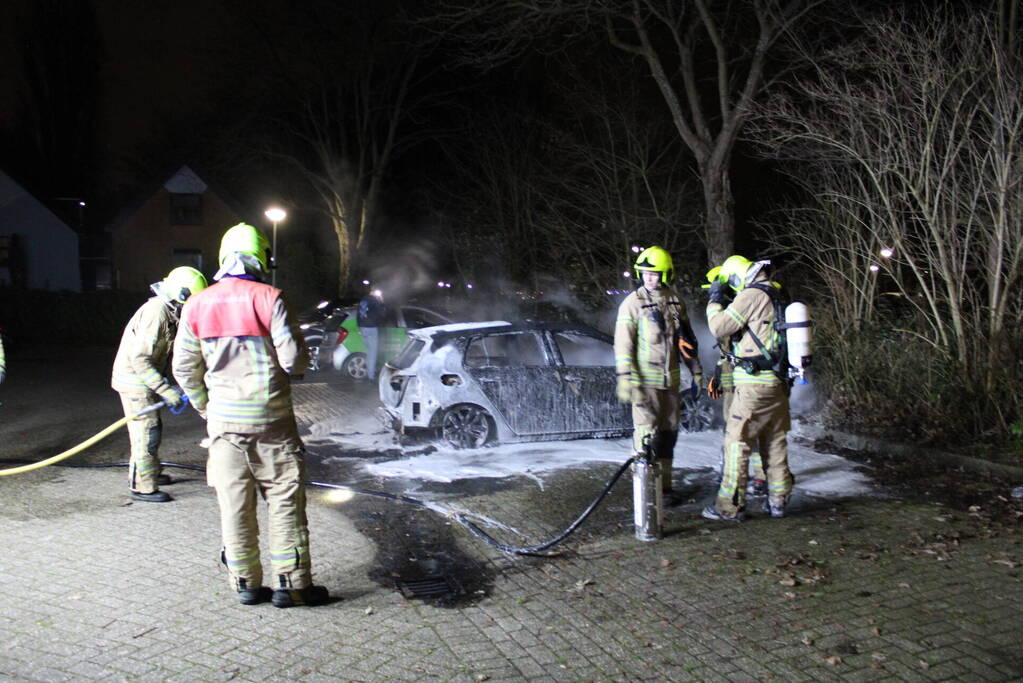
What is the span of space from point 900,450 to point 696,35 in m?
8.13

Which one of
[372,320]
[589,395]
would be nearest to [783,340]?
[589,395]

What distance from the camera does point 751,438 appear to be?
6145mm


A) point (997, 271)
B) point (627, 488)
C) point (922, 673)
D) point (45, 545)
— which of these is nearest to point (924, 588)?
point (922, 673)

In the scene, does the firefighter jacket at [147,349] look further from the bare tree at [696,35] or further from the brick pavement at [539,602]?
the bare tree at [696,35]

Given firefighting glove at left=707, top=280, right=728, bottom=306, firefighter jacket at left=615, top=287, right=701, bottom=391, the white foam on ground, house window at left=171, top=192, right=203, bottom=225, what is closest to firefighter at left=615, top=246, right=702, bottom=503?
firefighter jacket at left=615, top=287, right=701, bottom=391

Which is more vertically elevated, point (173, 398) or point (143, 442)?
point (173, 398)

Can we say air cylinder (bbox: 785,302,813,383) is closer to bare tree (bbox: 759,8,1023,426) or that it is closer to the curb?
the curb

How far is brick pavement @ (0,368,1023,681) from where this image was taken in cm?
397

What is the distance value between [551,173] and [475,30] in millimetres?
5238

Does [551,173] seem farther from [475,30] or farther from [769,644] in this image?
[769,644]

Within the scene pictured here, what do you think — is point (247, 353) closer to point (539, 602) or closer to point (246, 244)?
point (246, 244)

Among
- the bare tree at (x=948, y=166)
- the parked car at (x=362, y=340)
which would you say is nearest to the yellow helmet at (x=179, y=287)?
the bare tree at (x=948, y=166)

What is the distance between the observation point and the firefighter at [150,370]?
6.48 metres

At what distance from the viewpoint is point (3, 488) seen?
7.12 meters
